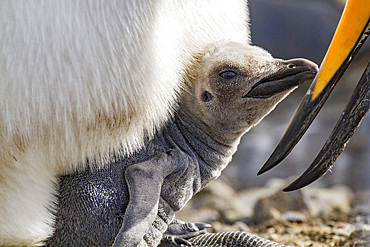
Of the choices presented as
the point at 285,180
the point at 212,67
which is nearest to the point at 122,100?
the point at 212,67

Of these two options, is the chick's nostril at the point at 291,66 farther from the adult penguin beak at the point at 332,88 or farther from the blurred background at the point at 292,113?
the blurred background at the point at 292,113

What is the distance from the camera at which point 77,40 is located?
3.27 ft

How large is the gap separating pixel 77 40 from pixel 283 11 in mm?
1905

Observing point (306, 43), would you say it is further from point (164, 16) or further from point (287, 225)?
point (164, 16)

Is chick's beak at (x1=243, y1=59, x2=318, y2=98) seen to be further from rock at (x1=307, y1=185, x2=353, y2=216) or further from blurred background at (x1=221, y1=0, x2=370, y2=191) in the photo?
blurred background at (x1=221, y1=0, x2=370, y2=191)

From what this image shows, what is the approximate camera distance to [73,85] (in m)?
1.02

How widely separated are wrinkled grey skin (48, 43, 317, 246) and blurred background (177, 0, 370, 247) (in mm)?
640

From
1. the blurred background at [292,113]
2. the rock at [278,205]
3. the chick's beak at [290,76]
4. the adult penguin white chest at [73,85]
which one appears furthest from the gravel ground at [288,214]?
the adult penguin white chest at [73,85]

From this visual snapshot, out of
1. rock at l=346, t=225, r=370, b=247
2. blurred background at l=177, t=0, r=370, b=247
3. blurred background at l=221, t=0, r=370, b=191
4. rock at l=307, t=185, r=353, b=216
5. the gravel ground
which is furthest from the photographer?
blurred background at l=221, t=0, r=370, b=191

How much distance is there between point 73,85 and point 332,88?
49 centimetres

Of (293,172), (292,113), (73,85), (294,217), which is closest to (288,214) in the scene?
(294,217)

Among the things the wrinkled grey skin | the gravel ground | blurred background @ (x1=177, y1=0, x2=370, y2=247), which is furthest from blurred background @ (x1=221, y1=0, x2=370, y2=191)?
the wrinkled grey skin

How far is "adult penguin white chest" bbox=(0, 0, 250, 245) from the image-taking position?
0.99 m

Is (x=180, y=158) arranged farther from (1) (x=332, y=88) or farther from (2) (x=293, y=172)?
(2) (x=293, y=172)
